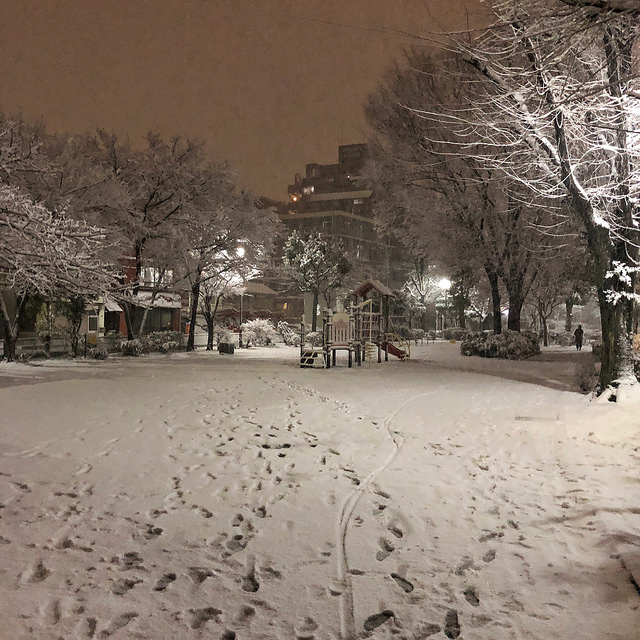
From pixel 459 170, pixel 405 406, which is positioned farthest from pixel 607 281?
pixel 459 170

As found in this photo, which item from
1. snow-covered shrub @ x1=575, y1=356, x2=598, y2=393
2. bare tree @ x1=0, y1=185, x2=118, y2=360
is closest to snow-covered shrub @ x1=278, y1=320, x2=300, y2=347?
bare tree @ x1=0, y1=185, x2=118, y2=360

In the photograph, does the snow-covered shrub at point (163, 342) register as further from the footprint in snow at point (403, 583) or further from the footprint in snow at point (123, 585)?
the footprint in snow at point (403, 583)

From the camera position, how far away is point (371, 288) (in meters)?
25.1

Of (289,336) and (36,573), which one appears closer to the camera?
(36,573)

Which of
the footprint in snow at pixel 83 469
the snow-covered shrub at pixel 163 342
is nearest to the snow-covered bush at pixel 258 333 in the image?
the snow-covered shrub at pixel 163 342

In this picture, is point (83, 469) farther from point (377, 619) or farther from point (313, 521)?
point (377, 619)

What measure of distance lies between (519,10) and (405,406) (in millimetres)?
7505

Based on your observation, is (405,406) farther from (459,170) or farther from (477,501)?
(459,170)

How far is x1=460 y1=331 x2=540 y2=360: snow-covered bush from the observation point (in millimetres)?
24250

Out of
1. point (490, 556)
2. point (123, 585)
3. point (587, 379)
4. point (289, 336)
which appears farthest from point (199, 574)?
point (289, 336)

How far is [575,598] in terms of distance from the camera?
3.64 meters

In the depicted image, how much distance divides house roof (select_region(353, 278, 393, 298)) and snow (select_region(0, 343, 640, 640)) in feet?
46.1

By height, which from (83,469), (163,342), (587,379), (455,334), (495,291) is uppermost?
(495,291)

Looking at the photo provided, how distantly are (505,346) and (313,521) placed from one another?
2132 centimetres
